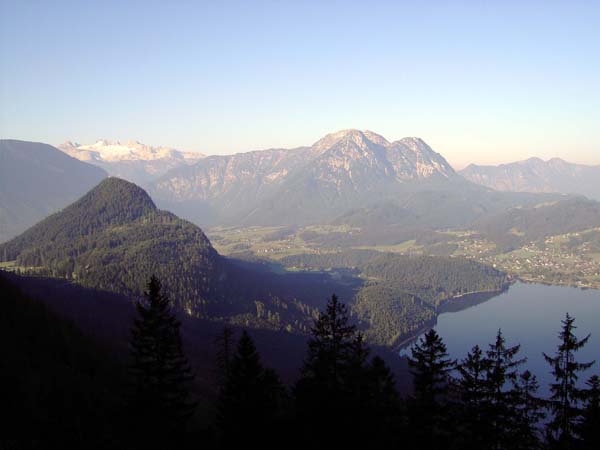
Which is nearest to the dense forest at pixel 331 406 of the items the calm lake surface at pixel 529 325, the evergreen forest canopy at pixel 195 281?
the calm lake surface at pixel 529 325

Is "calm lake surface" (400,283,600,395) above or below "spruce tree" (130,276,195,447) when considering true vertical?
below

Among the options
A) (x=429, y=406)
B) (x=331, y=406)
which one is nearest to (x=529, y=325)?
(x=429, y=406)

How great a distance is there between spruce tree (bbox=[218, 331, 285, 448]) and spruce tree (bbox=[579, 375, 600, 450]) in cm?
1616

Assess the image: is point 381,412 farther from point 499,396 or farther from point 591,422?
point 591,422

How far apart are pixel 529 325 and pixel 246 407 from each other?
514 ft

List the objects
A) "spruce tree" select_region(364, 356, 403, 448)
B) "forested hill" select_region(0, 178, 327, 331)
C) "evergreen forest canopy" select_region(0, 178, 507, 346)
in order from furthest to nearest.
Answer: "evergreen forest canopy" select_region(0, 178, 507, 346) → "forested hill" select_region(0, 178, 327, 331) → "spruce tree" select_region(364, 356, 403, 448)

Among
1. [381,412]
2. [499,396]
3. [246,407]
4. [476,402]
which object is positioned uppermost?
[499,396]

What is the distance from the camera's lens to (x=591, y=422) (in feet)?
74.5

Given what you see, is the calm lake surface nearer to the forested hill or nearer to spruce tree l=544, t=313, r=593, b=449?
the forested hill

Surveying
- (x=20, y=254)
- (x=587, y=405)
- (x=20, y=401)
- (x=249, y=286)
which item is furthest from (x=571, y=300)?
(x=20, y=254)

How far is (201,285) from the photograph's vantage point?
504ft

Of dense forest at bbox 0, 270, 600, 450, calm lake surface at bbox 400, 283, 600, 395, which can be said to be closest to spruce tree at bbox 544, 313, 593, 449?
dense forest at bbox 0, 270, 600, 450

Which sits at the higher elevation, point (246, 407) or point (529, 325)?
point (246, 407)

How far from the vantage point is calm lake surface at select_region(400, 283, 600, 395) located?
12625cm
